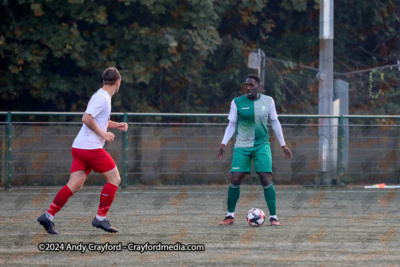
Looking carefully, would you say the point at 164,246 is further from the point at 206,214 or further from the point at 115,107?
the point at 115,107

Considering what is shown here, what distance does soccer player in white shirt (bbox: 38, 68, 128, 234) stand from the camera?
28.5 feet

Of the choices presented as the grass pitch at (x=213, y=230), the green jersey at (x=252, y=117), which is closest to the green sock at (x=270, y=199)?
the grass pitch at (x=213, y=230)

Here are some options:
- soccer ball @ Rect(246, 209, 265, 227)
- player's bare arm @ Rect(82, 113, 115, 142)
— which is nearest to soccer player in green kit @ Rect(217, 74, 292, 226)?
soccer ball @ Rect(246, 209, 265, 227)

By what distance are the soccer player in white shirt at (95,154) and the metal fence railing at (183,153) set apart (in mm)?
7284

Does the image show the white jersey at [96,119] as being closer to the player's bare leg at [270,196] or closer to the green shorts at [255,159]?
the green shorts at [255,159]

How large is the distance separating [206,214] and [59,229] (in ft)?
9.07

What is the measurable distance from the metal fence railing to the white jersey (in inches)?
Answer: 290

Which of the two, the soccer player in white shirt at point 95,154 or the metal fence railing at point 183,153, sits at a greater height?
the soccer player in white shirt at point 95,154

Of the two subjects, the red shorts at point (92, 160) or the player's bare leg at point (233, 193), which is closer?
the red shorts at point (92, 160)

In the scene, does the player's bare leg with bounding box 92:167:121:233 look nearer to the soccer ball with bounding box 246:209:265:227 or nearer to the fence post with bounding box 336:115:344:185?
the soccer ball with bounding box 246:209:265:227

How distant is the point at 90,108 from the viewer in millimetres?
8680

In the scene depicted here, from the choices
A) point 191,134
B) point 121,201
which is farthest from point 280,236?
point 191,134

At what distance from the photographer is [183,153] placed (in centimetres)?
1694

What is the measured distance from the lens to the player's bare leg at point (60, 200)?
8704 mm
